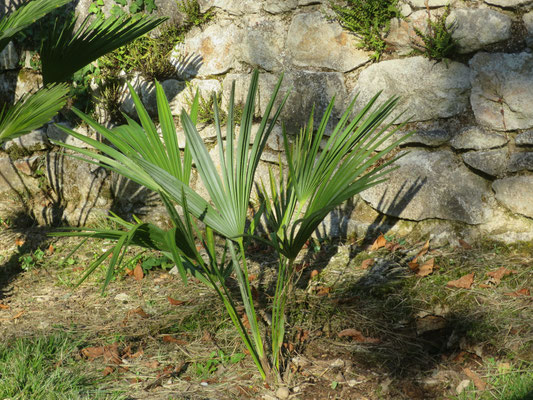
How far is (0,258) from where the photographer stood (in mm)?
3982

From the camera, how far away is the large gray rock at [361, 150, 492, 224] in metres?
3.23

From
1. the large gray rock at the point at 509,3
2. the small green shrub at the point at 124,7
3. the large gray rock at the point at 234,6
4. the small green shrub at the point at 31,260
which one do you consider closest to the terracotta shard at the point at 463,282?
the large gray rock at the point at 509,3

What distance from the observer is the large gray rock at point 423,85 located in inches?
128

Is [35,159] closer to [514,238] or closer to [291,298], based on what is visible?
[291,298]

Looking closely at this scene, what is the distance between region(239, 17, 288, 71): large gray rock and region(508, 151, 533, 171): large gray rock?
1599mm

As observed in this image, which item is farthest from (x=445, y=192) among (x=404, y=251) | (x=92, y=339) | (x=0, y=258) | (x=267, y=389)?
(x=0, y=258)

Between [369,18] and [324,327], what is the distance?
1887 mm

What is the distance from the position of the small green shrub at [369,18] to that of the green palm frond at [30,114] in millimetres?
1727

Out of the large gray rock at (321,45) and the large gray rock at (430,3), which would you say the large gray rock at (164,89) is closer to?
the large gray rock at (321,45)

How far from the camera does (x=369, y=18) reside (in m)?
3.42

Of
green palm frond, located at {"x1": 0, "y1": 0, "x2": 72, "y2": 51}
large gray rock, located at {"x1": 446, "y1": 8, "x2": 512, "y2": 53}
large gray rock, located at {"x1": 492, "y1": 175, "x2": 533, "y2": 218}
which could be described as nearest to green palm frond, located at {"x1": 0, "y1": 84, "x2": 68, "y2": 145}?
green palm frond, located at {"x1": 0, "y1": 0, "x2": 72, "y2": 51}

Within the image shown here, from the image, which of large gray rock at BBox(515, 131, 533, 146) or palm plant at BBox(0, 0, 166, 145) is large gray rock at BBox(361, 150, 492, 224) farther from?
palm plant at BBox(0, 0, 166, 145)

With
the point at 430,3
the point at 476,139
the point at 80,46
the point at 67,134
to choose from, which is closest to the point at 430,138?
the point at 476,139

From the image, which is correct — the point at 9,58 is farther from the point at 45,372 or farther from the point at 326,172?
the point at 326,172
